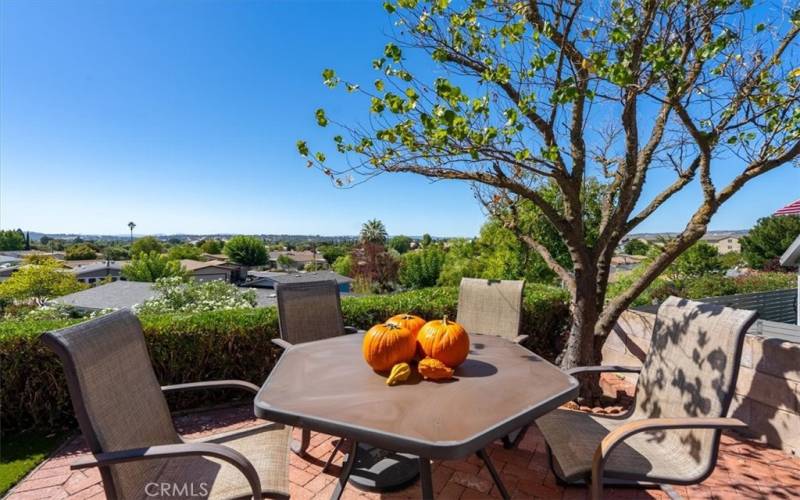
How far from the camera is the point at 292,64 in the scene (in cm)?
675

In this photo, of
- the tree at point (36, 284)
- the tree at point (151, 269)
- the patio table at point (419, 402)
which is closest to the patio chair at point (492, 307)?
the patio table at point (419, 402)

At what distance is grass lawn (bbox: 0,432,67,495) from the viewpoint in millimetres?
2387

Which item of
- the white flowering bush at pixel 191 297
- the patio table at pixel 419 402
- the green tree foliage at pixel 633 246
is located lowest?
the white flowering bush at pixel 191 297

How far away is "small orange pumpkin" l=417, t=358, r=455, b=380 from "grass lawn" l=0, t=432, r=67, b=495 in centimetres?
281

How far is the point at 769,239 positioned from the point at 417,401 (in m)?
35.5

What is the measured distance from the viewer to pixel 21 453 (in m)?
2.68

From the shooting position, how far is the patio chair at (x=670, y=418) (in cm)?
162

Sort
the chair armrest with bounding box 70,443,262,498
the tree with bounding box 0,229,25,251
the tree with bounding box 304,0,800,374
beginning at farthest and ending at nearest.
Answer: the tree with bounding box 0,229,25,251
the tree with bounding box 304,0,800,374
the chair armrest with bounding box 70,443,262,498

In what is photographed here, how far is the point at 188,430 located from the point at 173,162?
16.1 m

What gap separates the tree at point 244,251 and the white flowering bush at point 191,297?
6177 centimetres

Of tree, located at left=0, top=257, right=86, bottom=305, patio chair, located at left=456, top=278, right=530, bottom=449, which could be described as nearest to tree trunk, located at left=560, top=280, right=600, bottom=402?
patio chair, located at left=456, top=278, right=530, bottom=449

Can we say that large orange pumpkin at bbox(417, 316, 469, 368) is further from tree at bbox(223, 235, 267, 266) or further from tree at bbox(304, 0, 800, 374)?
tree at bbox(223, 235, 267, 266)

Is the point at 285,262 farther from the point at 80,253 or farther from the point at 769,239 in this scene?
the point at 769,239

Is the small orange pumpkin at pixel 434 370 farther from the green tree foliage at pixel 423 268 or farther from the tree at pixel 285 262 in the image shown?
the tree at pixel 285 262
